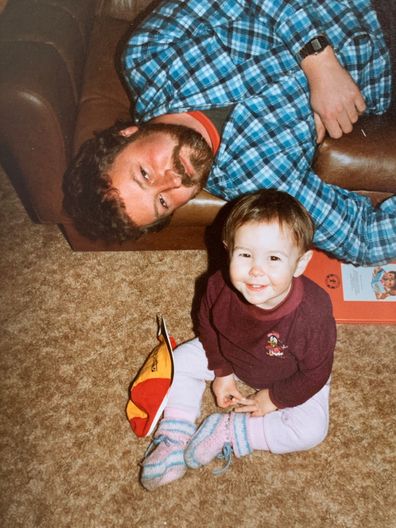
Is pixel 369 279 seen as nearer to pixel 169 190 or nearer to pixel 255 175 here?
pixel 255 175

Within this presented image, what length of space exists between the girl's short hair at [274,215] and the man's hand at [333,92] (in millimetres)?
439

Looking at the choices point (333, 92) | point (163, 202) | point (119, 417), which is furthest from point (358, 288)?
point (119, 417)

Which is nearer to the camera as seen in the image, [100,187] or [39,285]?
[100,187]

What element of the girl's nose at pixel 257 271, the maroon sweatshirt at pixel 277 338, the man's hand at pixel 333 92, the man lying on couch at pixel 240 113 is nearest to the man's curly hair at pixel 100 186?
the man lying on couch at pixel 240 113

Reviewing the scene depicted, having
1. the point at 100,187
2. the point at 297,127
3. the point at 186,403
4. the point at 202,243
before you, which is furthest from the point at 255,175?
the point at 186,403

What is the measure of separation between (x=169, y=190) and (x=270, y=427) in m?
0.76

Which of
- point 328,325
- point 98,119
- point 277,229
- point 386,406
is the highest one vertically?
point 98,119

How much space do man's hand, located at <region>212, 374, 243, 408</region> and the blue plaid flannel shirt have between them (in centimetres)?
52

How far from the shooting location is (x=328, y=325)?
1.16 metres

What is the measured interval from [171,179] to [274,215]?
381 mm

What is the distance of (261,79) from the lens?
151 cm

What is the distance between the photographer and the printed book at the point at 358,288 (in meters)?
1.59

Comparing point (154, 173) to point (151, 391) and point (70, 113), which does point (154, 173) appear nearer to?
point (70, 113)

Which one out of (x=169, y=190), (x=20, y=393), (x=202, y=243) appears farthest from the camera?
(x=202, y=243)
